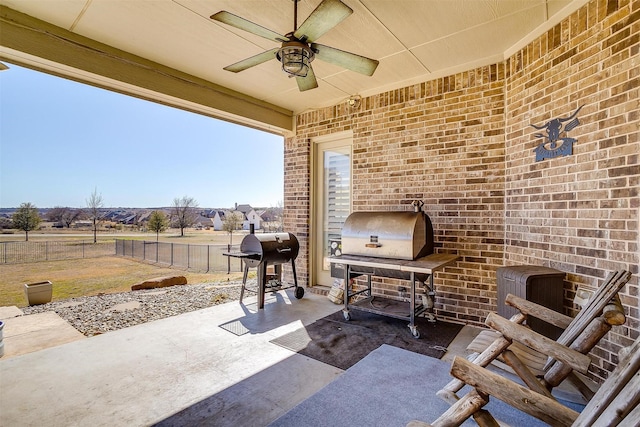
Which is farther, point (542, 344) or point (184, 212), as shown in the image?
point (184, 212)

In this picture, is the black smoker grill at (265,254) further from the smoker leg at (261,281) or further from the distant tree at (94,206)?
the distant tree at (94,206)

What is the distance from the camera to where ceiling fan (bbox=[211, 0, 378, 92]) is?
2025mm

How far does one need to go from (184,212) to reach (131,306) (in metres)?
2.49

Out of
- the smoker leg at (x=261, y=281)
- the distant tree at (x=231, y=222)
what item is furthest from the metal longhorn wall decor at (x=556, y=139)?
the distant tree at (x=231, y=222)

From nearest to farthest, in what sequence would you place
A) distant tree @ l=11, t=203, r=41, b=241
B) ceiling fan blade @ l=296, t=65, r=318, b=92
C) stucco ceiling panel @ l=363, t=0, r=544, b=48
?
1. stucco ceiling panel @ l=363, t=0, r=544, b=48
2. ceiling fan blade @ l=296, t=65, r=318, b=92
3. distant tree @ l=11, t=203, r=41, b=241

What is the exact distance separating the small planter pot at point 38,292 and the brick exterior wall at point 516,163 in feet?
12.5

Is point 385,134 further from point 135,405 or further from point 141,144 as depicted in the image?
point 141,144

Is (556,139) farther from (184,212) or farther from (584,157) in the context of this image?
(184,212)

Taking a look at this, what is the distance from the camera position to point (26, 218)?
165 inches

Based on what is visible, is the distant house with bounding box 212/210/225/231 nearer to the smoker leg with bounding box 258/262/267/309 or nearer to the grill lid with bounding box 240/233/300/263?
the grill lid with bounding box 240/233/300/263

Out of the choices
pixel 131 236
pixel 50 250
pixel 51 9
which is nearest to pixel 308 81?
pixel 51 9

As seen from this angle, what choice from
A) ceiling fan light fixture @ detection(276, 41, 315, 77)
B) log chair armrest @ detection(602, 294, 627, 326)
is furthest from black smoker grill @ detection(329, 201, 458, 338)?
ceiling fan light fixture @ detection(276, 41, 315, 77)

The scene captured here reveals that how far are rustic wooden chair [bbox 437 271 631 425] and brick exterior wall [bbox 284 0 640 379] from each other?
64 cm

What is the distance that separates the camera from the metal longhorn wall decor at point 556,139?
2707mm
